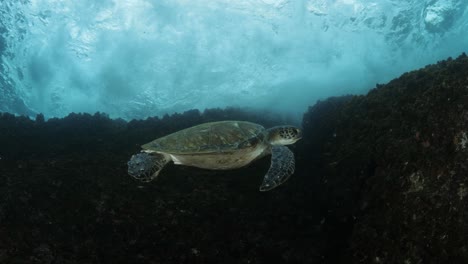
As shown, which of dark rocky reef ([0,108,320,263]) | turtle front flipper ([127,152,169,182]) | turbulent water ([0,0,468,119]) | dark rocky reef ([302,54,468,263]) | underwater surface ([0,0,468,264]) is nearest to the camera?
dark rocky reef ([302,54,468,263])

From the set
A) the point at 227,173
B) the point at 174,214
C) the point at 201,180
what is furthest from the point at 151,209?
the point at 227,173

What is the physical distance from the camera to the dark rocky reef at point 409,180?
288cm

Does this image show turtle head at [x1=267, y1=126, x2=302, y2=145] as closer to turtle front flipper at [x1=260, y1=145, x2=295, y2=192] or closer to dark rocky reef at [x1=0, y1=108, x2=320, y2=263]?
turtle front flipper at [x1=260, y1=145, x2=295, y2=192]

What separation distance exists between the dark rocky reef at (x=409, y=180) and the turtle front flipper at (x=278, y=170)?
960mm

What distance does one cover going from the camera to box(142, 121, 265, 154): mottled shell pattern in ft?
16.6

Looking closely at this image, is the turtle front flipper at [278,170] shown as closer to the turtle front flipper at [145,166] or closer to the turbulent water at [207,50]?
the turtle front flipper at [145,166]

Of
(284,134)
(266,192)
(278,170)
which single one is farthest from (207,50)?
(278,170)

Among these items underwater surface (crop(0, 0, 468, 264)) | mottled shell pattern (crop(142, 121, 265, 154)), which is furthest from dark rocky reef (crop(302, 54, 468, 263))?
mottled shell pattern (crop(142, 121, 265, 154))

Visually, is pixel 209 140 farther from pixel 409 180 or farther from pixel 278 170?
pixel 409 180

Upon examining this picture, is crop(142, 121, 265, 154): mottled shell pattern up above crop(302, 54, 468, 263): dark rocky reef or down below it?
above

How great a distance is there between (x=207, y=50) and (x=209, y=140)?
27.5 meters

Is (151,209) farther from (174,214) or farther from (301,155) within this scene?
(301,155)

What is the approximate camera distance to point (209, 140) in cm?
521

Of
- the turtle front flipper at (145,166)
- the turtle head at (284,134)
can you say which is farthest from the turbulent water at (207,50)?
the turtle front flipper at (145,166)
